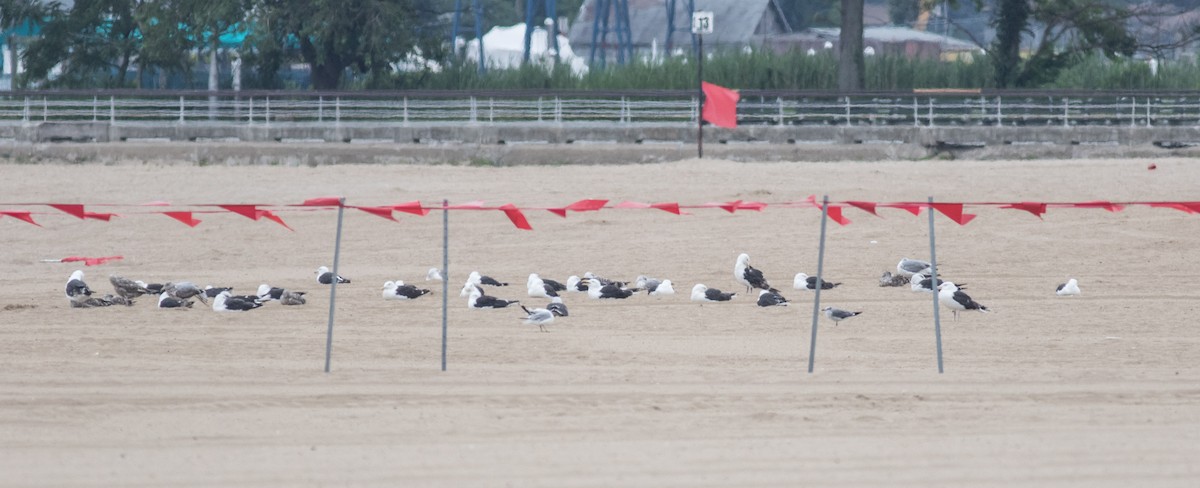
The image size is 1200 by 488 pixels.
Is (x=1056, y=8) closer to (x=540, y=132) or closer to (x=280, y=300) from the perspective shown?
(x=540, y=132)

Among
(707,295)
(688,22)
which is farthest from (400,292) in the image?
(688,22)

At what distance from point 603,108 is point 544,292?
58.7 feet

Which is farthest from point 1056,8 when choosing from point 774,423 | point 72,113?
point 774,423

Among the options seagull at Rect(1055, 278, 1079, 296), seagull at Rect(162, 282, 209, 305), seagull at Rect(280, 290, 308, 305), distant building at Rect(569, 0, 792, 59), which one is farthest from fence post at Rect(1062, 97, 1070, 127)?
distant building at Rect(569, 0, 792, 59)

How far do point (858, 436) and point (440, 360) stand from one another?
9.83 feet

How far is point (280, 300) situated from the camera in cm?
1202

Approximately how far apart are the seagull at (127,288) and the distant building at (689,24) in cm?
5037

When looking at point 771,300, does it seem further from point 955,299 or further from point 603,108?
point 603,108

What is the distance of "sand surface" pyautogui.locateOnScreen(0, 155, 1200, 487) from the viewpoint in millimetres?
6957

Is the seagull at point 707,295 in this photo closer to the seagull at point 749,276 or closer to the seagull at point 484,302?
the seagull at point 749,276

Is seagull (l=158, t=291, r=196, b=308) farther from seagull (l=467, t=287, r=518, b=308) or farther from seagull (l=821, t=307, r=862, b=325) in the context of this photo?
seagull (l=821, t=307, r=862, b=325)

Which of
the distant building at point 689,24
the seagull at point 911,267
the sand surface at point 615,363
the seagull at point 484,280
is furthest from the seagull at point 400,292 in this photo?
the distant building at point 689,24

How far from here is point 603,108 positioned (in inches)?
1179

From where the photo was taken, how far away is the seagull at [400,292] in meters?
12.2
